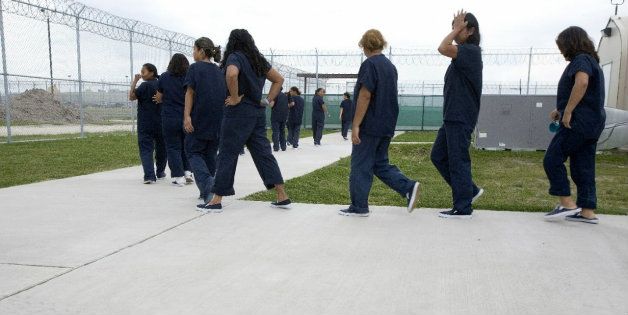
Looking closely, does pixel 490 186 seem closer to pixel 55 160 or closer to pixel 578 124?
pixel 578 124

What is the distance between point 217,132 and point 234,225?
1.45 metres

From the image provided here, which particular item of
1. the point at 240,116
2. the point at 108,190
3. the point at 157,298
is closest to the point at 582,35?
the point at 240,116

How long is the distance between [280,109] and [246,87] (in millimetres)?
7520

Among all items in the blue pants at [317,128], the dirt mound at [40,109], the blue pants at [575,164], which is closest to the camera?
the blue pants at [575,164]

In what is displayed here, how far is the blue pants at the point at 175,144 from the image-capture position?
5908 millimetres

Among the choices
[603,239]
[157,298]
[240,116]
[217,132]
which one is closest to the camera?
[157,298]

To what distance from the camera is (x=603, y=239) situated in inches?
145

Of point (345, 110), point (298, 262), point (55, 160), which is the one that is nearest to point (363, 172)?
point (298, 262)

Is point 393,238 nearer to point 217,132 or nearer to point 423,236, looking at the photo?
point 423,236

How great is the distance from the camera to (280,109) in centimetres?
1196

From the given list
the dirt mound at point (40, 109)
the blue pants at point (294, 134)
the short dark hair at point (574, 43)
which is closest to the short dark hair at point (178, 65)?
the short dark hair at point (574, 43)

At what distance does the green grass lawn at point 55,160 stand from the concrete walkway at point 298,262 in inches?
97.2

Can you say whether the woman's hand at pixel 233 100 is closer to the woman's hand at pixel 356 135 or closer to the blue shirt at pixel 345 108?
the woman's hand at pixel 356 135

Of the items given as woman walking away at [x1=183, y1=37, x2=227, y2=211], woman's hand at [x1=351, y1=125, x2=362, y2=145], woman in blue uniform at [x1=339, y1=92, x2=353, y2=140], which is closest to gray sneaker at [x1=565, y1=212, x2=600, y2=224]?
woman's hand at [x1=351, y1=125, x2=362, y2=145]
